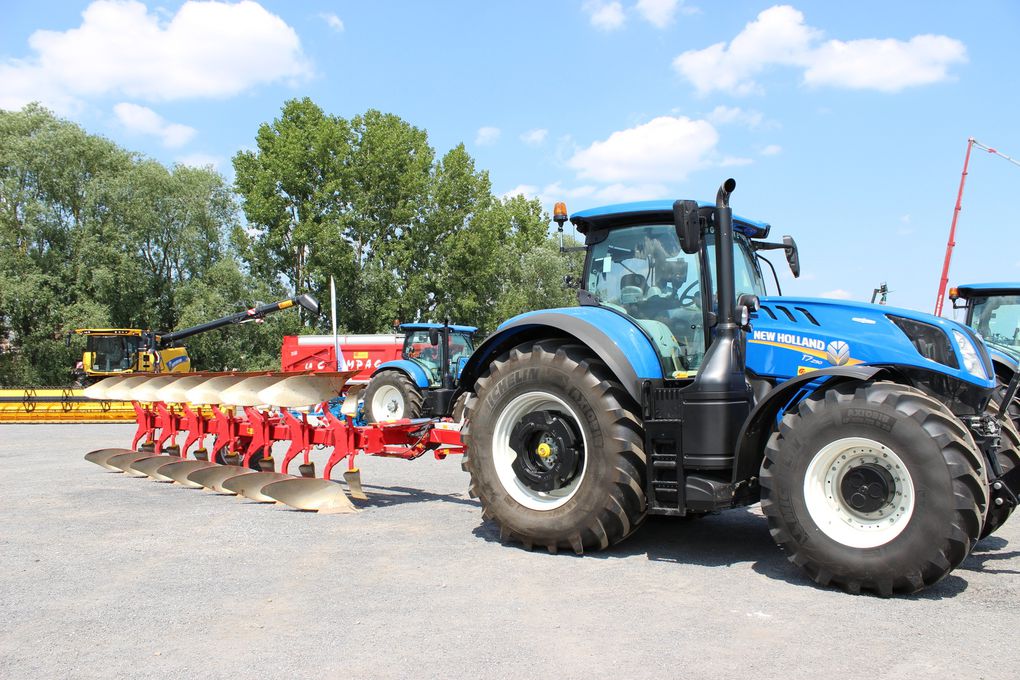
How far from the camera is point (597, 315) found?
5746 millimetres

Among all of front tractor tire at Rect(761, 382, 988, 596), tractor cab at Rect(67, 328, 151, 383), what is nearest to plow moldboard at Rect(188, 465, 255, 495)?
front tractor tire at Rect(761, 382, 988, 596)

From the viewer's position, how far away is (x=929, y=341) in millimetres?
4836

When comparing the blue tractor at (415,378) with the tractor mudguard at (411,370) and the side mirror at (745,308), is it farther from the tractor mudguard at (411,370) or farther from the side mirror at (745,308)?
the side mirror at (745,308)

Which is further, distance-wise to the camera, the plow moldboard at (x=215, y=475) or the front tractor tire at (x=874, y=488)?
the plow moldboard at (x=215, y=475)

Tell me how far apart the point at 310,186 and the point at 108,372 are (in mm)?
15794

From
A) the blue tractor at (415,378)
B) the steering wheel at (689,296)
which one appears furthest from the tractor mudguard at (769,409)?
the blue tractor at (415,378)

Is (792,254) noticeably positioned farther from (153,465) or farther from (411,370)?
(411,370)

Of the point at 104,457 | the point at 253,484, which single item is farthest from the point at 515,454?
the point at 104,457

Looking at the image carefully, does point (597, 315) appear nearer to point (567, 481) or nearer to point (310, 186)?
point (567, 481)

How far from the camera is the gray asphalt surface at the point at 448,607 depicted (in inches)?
137

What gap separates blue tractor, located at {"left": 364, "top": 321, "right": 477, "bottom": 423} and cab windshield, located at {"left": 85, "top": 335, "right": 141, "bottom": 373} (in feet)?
37.0

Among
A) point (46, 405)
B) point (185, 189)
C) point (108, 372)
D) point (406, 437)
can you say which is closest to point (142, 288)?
point (185, 189)

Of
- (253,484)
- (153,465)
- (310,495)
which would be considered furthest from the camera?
(153,465)

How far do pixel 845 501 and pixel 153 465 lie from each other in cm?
792
